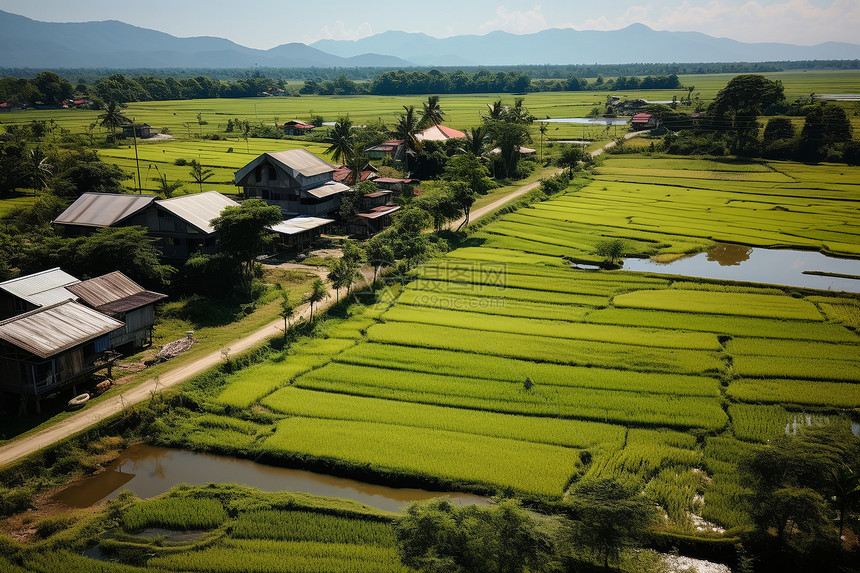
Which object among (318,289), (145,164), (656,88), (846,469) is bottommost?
(846,469)

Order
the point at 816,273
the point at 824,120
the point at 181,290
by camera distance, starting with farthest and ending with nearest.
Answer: the point at 824,120, the point at 816,273, the point at 181,290

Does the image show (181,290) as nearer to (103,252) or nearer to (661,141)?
(103,252)

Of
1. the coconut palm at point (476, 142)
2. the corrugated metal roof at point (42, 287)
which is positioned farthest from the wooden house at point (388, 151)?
the corrugated metal roof at point (42, 287)

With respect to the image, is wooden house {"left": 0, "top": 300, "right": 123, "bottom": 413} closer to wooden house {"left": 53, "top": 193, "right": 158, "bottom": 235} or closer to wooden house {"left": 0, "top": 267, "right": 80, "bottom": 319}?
wooden house {"left": 0, "top": 267, "right": 80, "bottom": 319}

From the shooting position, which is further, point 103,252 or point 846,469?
point 103,252

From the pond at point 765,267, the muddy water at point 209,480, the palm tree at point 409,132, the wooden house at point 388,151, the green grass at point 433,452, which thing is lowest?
the muddy water at point 209,480

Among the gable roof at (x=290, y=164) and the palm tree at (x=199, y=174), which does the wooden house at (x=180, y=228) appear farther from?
the palm tree at (x=199, y=174)

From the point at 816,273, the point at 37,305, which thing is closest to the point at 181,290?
the point at 37,305
